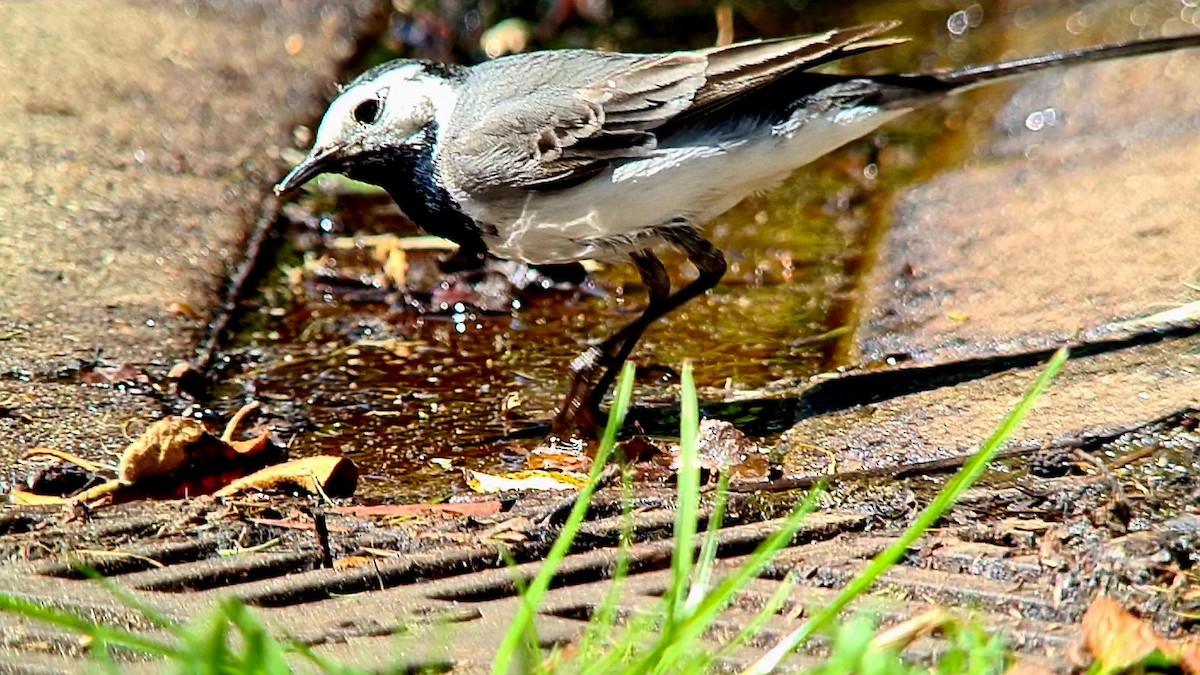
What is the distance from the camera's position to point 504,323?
20.3 feet

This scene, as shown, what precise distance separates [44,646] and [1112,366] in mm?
3196

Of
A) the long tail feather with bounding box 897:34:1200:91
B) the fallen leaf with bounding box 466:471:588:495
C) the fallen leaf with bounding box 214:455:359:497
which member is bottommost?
the fallen leaf with bounding box 214:455:359:497

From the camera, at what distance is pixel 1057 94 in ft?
27.9

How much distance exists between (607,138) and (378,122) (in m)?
0.82

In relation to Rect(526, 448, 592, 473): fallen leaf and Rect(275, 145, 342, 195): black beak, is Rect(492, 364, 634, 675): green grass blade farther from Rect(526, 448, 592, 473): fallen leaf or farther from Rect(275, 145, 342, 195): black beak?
Rect(275, 145, 342, 195): black beak

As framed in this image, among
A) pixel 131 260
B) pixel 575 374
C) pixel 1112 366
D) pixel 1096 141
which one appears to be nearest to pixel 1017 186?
pixel 1096 141

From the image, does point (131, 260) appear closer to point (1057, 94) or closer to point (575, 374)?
point (575, 374)

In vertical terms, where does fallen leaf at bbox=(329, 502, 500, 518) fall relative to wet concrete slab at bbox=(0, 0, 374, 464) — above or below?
below

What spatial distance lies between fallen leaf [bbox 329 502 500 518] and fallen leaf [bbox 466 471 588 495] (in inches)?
13.6

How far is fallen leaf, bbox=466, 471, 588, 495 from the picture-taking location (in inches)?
180

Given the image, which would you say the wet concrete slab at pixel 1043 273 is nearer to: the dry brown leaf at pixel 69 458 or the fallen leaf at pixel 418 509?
the fallen leaf at pixel 418 509

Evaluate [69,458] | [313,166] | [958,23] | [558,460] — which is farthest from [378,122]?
[958,23]

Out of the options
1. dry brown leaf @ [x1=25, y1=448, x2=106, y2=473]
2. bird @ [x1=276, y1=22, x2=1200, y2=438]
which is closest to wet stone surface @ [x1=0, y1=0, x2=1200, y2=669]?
dry brown leaf @ [x1=25, y1=448, x2=106, y2=473]

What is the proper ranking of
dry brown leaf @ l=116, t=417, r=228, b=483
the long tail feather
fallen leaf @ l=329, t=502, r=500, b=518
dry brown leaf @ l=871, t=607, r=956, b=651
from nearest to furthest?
dry brown leaf @ l=871, t=607, r=956, b=651 → fallen leaf @ l=329, t=502, r=500, b=518 → dry brown leaf @ l=116, t=417, r=228, b=483 → the long tail feather
